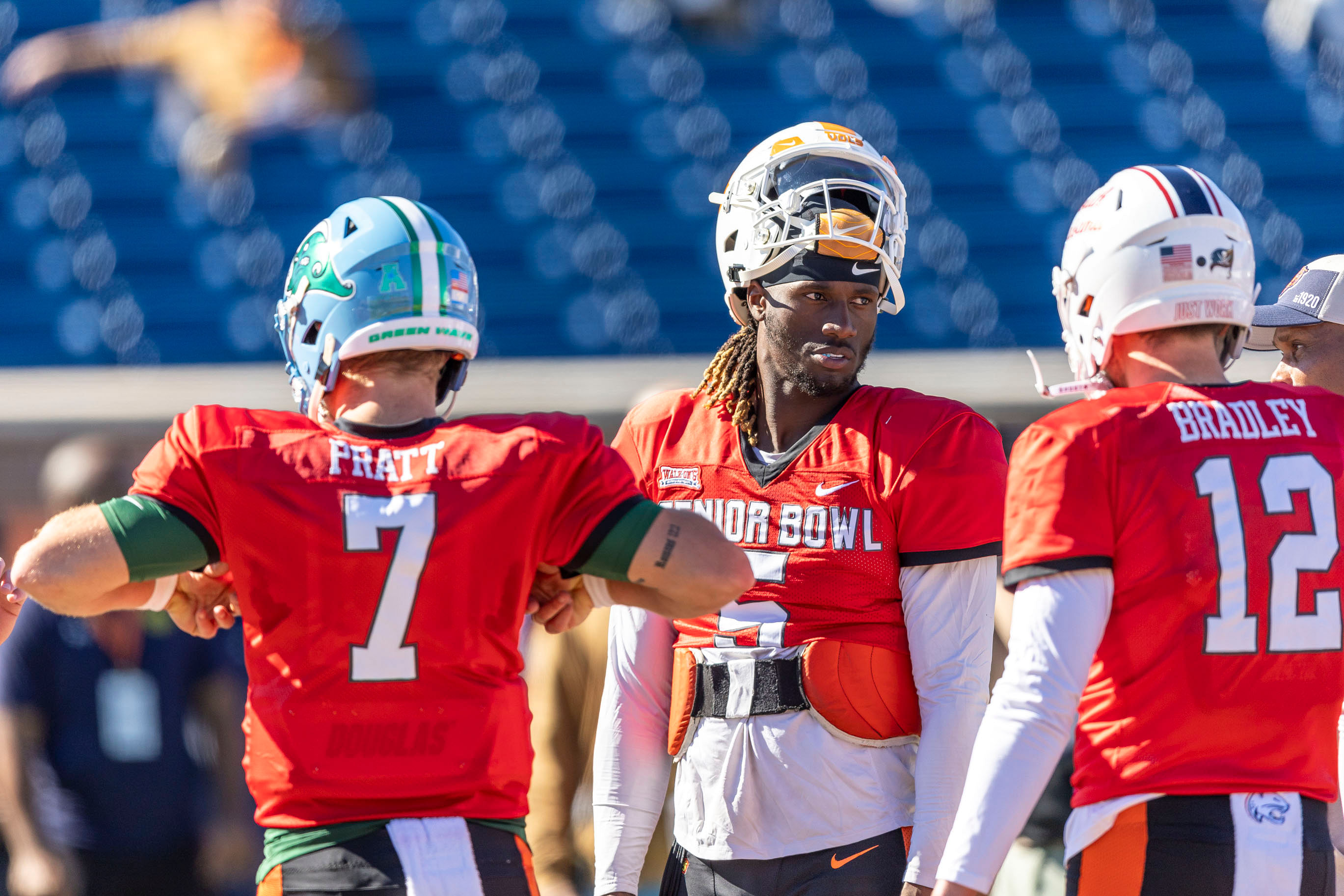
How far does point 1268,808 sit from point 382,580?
1335mm

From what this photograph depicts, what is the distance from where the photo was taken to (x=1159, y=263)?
2348mm

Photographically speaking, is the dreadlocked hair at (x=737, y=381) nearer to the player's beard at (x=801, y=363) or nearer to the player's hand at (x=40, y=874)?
the player's beard at (x=801, y=363)

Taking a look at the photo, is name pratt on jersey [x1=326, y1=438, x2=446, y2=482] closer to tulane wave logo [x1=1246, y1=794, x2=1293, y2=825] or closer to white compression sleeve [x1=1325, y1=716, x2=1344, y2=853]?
tulane wave logo [x1=1246, y1=794, x2=1293, y2=825]

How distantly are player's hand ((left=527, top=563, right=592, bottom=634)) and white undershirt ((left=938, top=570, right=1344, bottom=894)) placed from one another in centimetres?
68

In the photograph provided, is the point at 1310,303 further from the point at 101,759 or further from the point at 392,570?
the point at 101,759

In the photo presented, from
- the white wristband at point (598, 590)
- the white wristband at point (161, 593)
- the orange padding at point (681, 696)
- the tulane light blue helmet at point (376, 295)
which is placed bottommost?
the orange padding at point (681, 696)

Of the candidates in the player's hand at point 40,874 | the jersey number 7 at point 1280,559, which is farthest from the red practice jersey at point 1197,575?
the player's hand at point 40,874

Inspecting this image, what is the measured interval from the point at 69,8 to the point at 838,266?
8.44 metres

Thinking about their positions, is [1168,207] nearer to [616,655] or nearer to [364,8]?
[616,655]

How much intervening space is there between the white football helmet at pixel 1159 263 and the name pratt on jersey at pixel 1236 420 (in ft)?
0.57

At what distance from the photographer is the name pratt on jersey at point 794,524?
2678 millimetres

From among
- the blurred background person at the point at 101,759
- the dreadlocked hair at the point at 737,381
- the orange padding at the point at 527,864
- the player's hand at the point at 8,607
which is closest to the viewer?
the orange padding at the point at 527,864

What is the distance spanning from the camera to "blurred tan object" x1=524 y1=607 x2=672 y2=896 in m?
4.31

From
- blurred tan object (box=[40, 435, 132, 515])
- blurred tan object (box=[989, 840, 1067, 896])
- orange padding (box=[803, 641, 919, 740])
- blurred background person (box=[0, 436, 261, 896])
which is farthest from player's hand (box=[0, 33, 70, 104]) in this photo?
orange padding (box=[803, 641, 919, 740])
